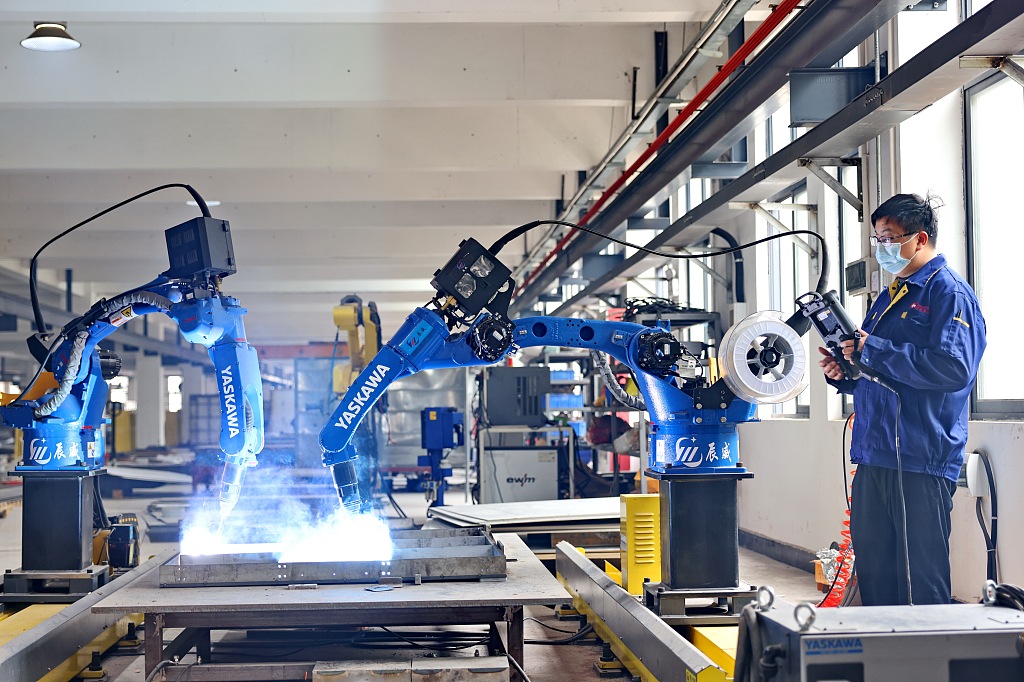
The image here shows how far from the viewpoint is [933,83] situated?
3.38 metres

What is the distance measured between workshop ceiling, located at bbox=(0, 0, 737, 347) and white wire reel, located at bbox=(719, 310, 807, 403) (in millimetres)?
2398

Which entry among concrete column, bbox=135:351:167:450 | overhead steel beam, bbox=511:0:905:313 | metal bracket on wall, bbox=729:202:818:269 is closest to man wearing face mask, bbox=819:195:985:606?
overhead steel beam, bbox=511:0:905:313

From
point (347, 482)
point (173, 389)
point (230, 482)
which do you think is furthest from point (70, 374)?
point (173, 389)

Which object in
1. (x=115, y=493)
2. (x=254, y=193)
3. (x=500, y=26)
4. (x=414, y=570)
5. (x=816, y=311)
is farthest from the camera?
(x=115, y=493)

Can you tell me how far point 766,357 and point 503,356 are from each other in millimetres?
961

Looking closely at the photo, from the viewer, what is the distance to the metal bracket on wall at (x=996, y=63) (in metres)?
3.19

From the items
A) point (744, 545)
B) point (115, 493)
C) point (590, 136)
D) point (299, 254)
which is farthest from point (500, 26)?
point (115, 493)

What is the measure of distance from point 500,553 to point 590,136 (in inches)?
197

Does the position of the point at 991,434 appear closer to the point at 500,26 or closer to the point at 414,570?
the point at 414,570

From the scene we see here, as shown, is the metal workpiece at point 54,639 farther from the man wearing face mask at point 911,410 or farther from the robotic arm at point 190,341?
the man wearing face mask at point 911,410

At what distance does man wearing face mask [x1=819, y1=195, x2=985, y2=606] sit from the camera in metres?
2.93

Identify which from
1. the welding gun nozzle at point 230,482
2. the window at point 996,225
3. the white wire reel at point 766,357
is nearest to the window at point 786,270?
the window at point 996,225

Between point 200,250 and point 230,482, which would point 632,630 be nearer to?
point 230,482

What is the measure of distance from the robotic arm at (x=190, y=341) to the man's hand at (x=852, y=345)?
2.26 meters
